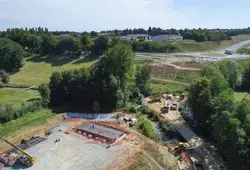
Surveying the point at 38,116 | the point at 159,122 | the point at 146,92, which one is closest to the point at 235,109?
the point at 159,122

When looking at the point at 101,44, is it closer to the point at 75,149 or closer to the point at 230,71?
the point at 230,71

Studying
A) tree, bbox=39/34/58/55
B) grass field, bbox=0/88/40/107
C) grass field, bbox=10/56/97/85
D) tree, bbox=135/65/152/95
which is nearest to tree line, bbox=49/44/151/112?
tree, bbox=135/65/152/95

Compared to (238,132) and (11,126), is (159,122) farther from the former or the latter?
(11,126)

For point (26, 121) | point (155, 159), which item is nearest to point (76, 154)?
point (155, 159)

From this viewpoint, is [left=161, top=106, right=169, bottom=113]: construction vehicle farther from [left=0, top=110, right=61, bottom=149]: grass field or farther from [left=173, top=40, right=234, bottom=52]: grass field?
[left=173, top=40, right=234, bottom=52]: grass field

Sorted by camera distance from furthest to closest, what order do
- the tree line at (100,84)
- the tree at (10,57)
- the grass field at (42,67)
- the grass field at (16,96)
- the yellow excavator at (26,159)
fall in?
the tree at (10,57) < the grass field at (42,67) < the grass field at (16,96) < the tree line at (100,84) < the yellow excavator at (26,159)

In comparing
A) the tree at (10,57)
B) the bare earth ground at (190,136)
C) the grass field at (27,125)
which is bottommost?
the bare earth ground at (190,136)

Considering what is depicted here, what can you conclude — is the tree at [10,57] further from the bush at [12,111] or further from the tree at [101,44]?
the bush at [12,111]

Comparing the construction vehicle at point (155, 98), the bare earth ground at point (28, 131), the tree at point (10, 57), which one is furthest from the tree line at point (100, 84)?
the tree at point (10, 57)
